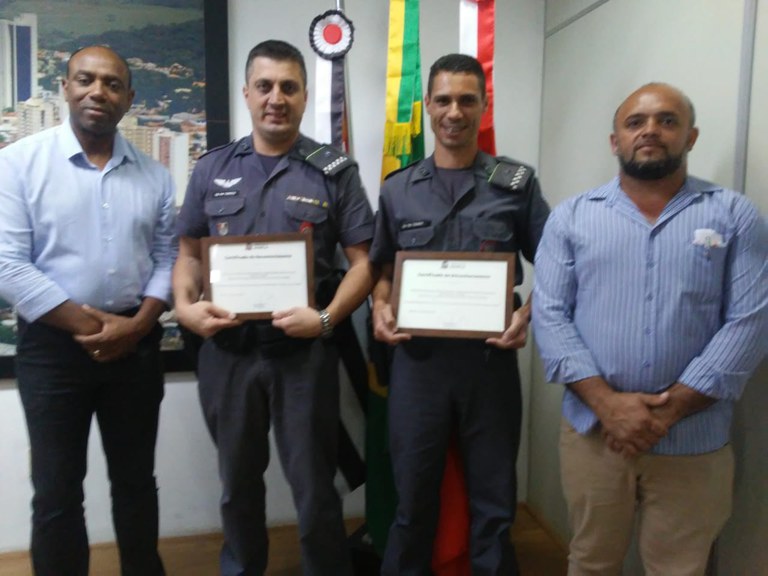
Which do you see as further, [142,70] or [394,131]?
[142,70]

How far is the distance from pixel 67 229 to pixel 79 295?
0.18 metres

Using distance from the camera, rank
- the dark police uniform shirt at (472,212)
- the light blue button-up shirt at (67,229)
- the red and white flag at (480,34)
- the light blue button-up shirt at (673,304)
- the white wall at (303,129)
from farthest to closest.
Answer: the white wall at (303,129), the red and white flag at (480,34), the dark police uniform shirt at (472,212), the light blue button-up shirt at (67,229), the light blue button-up shirt at (673,304)

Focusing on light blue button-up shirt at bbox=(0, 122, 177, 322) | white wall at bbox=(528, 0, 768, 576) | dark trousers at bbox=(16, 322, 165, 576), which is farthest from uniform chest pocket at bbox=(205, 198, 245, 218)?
white wall at bbox=(528, 0, 768, 576)

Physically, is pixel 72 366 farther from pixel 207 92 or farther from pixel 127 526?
pixel 207 92

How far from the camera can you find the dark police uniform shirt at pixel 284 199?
174 centimetres

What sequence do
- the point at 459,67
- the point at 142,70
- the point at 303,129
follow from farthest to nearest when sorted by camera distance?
1. the point at 303,129
2. the point at 142,70
3. the point at 459,67

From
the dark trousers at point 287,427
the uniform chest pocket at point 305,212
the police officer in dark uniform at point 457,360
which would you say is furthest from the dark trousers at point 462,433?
the uniform chest pocket at point 305,212

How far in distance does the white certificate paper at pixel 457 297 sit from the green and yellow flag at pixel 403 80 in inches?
24.1

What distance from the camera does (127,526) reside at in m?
1.85

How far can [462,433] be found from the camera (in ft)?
5.66

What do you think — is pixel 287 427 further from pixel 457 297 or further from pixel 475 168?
pixel 475 168

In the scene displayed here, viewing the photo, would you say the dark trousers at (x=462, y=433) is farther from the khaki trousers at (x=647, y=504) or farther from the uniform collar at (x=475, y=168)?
Result: the uniform collar at (x=475, y=168)

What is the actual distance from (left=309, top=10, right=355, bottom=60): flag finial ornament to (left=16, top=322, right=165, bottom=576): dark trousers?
1.09 m

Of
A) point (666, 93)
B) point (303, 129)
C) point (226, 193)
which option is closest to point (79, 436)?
point (226, 193)
